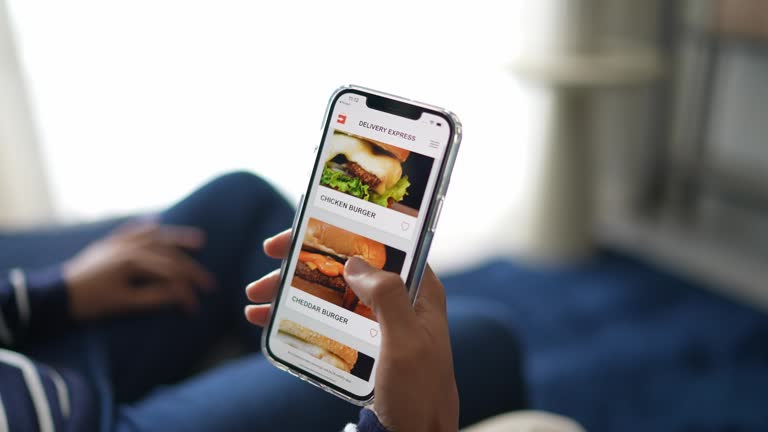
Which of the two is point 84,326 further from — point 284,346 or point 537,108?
point 537,108

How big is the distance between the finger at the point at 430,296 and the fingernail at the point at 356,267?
3 cm

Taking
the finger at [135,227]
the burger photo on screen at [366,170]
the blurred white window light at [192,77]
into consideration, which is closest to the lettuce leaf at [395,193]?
the burger photo on screen at [366,170]

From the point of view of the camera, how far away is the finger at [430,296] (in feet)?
1.25

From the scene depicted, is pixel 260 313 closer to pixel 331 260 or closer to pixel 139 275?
pixel 331 260

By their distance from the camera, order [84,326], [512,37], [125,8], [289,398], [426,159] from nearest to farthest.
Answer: [426,159], [289,398], [84,326], [125,8], [512,37]

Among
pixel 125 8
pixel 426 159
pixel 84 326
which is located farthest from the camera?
pixel 125 8

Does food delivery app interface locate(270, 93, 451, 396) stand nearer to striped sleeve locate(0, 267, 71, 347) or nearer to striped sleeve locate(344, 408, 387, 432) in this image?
striped sleeve locate(344, 408, 387, 432)

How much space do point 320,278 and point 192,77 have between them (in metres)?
1.14

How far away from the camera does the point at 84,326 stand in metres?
0.76

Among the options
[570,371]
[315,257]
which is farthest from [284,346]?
[570,371]

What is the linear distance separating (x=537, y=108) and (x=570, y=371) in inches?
28.5

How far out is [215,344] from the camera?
32.2 inches

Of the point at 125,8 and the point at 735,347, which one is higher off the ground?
the point at 125,8

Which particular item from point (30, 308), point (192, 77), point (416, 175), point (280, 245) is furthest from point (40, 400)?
point (192, 77)
